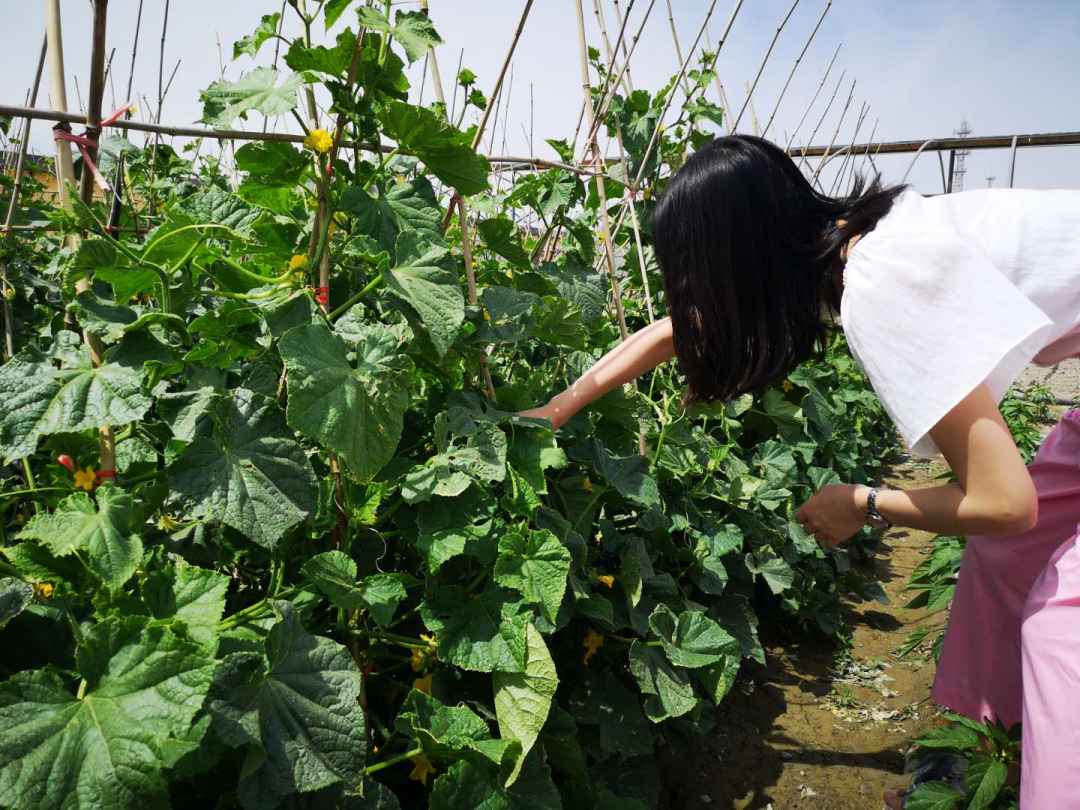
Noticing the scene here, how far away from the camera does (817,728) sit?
2.30 meters

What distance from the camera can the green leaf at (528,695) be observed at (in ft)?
4.07

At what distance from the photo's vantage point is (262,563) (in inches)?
50.9

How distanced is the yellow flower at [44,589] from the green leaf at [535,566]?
568mm

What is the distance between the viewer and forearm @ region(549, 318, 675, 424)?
1.58m

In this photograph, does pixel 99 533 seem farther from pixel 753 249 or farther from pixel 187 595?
pixel 753 249

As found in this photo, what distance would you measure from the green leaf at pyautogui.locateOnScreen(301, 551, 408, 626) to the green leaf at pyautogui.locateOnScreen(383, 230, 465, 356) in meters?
0.31

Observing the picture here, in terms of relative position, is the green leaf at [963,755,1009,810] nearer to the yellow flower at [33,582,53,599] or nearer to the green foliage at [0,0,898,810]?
the green foliage at [0,0,898,810]

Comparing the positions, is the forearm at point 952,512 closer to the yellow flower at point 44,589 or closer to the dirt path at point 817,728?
the dirt path at point 817,728

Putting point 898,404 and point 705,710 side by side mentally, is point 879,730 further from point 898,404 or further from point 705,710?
point 898,404

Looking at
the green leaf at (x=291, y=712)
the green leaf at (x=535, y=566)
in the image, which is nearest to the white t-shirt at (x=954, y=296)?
the green leaf at (x=535, y=566)

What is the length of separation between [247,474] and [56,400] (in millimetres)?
234

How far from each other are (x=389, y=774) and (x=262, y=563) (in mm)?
415

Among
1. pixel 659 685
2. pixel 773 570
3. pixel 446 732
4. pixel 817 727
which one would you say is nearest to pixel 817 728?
pixel 817 727

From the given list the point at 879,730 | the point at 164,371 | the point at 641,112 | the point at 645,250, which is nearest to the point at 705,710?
the point at 879,730
